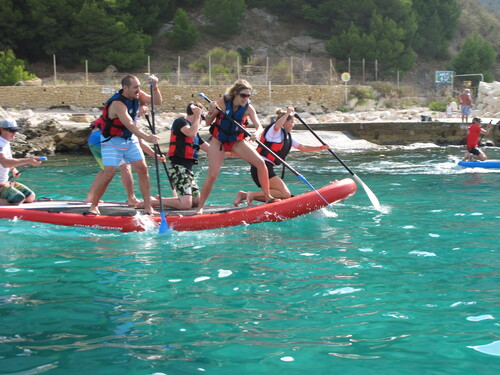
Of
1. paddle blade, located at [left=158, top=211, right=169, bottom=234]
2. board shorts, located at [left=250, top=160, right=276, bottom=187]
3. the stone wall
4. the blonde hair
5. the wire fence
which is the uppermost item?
the wire fence

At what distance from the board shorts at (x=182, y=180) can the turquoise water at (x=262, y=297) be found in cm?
88

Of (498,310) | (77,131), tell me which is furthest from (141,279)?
(77,131)

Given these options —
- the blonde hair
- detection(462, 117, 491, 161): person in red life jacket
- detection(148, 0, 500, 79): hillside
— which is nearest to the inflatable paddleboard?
the blonde hair

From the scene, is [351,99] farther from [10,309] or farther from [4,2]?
[10,309]

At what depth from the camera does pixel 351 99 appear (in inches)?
1379

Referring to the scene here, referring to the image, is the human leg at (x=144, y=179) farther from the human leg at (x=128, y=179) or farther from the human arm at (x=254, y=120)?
the human arm at (x=254, y=120)

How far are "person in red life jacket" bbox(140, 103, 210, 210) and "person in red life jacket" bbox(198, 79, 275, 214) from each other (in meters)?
0.22

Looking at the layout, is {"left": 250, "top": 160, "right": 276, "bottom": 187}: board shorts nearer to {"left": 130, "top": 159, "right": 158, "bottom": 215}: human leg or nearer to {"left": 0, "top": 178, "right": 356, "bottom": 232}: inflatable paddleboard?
{"left": 0, "top": 178, "right": 356, "bottom": 232}: inflatable paddleboard

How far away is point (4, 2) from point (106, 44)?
272 inches

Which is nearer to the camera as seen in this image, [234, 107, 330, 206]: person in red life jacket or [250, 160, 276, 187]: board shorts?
[250, 160, 276, 187]: board shorts

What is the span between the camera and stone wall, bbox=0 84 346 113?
3125 cm

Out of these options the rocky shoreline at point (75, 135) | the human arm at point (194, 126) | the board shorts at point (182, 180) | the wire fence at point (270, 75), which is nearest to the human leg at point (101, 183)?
the board shorts at point (182, 180)

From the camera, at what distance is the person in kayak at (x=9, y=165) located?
25.4 feet

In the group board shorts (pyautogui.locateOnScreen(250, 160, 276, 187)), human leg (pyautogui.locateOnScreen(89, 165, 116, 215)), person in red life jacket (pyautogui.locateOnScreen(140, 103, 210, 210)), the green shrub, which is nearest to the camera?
human leg (pyautogui.locateOnScreen(89, 165, 116, 215))
